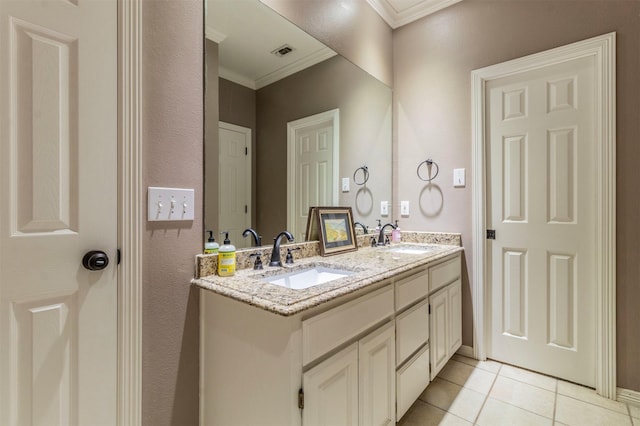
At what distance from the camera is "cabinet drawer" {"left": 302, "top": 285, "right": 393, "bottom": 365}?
0.97m

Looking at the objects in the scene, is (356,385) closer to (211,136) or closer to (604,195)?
(211,136)

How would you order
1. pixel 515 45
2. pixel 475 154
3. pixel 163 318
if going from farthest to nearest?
pixel 475 154 < pixel 515 45 < pixel 163 318

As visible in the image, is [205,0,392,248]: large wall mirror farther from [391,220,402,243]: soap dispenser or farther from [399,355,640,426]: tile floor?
[399,355,640,426]: tile floor

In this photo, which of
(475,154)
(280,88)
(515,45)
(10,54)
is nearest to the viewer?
(10,54)

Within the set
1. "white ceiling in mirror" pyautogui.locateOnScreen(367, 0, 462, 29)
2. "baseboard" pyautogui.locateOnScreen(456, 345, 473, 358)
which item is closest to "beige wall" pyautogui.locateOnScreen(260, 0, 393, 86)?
"white ceiling in mirror" pyautogui.locateOnScreen(367, 0, 462, 29)

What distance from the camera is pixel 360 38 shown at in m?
2.24

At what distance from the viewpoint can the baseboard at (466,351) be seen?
224cm

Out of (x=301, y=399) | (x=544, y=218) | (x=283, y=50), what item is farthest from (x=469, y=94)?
(x=301, y=399)

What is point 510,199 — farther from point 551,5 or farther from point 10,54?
point 10,54

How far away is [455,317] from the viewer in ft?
6.84

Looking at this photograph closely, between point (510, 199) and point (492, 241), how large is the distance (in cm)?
31

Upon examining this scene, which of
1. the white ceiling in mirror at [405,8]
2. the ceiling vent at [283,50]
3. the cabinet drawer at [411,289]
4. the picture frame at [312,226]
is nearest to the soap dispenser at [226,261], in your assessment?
the picture frame at [312,226]

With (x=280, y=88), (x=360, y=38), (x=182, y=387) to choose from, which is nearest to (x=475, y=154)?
(x=360, y=38)

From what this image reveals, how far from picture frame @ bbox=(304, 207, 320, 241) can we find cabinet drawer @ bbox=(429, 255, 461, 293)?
680 millimetres
